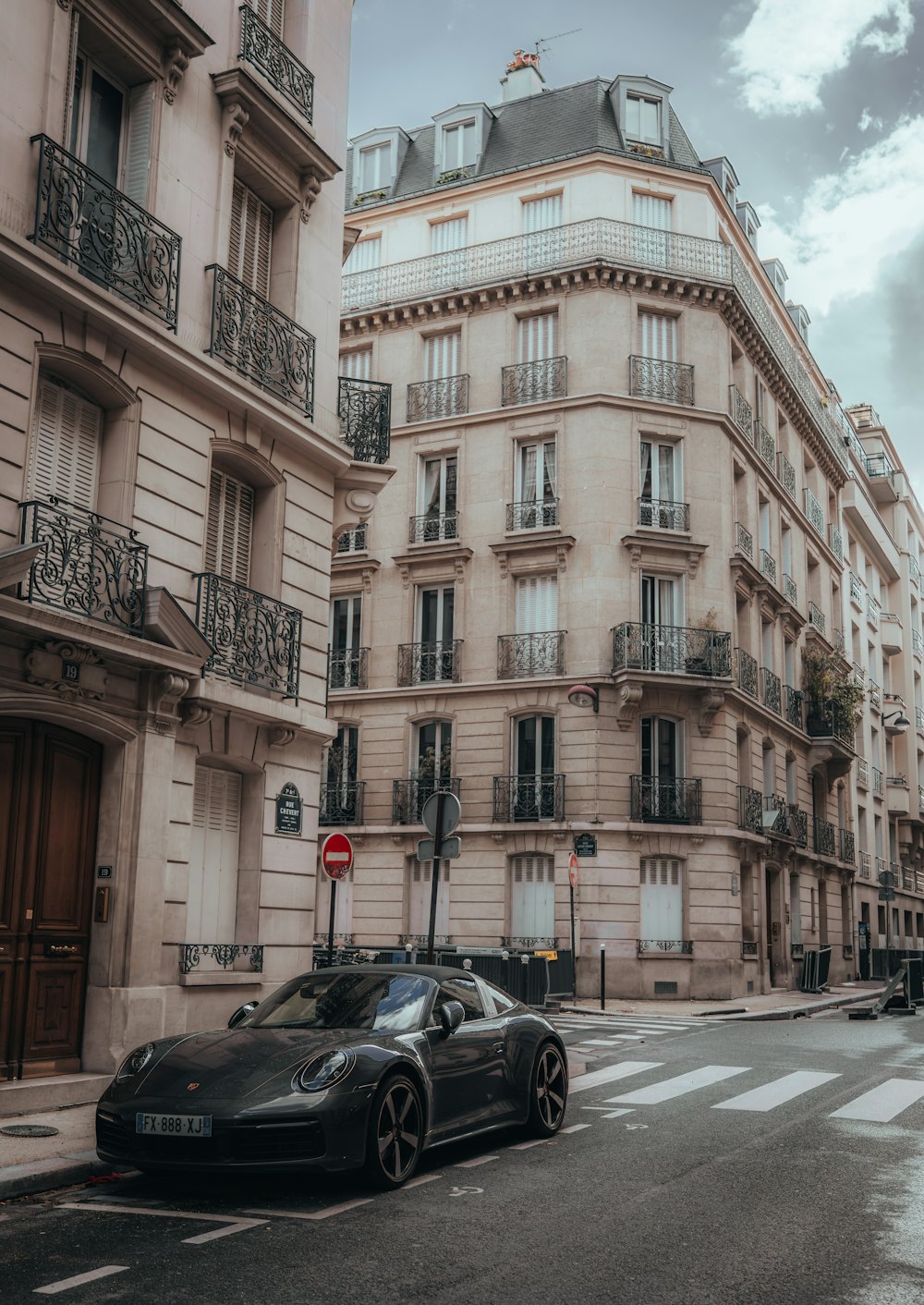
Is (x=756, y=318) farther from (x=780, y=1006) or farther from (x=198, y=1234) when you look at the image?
(x=198, y=1234)

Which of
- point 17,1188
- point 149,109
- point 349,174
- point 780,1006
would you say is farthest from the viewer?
point 349,174

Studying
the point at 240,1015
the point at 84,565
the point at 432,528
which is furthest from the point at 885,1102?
the point at 432,528

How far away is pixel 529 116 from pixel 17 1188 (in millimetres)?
32860

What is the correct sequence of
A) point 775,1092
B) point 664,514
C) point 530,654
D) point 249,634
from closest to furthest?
point 775,1092 → point 249,634 → point 530,654 → point 664,514

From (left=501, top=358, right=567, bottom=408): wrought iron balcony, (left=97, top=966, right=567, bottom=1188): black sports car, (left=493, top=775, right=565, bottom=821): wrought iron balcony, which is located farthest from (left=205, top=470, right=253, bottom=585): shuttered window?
(left=501, top=358, right=567, bottom=408): wrought iron balcony

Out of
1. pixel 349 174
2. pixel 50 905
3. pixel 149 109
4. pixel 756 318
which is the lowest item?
pixel 50 905

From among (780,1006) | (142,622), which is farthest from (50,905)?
(780,1006)

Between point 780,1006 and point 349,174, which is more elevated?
point 349,174

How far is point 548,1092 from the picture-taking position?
995 cm

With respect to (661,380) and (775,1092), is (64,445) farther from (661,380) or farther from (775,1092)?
(661,380)

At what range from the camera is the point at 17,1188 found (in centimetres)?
760

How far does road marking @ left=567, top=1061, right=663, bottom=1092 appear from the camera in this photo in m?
13.2

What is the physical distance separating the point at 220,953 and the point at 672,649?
1841 cm

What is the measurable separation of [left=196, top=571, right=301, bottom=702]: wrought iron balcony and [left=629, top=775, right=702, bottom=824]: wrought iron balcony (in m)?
15.8
